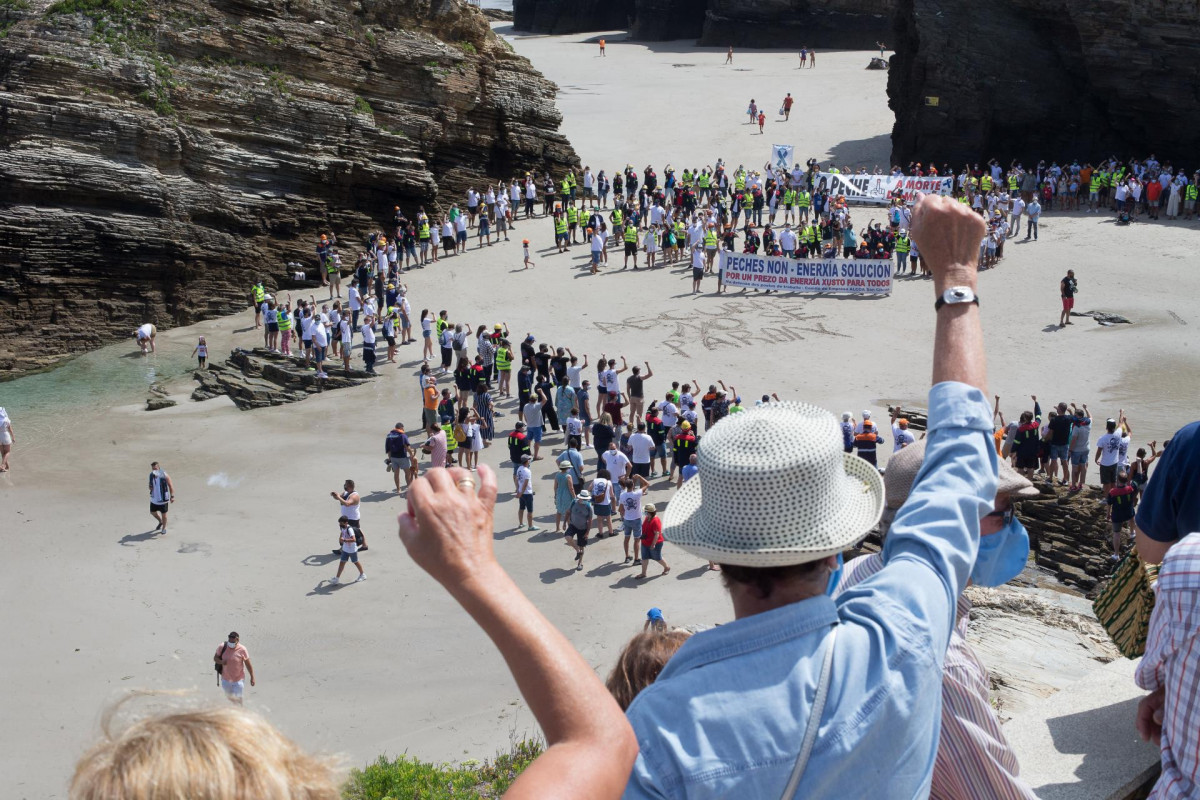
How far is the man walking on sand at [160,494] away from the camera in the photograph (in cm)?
1919

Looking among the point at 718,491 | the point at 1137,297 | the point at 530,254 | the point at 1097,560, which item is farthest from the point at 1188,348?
the point at 718,491

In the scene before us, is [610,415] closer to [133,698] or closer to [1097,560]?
[1097,560]

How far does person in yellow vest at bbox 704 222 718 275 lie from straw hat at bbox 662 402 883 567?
30245 mm

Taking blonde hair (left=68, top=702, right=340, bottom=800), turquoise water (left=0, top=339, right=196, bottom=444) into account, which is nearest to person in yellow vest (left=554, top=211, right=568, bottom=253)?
turquoise water (left=0, top=339, right=196, bottom=444)

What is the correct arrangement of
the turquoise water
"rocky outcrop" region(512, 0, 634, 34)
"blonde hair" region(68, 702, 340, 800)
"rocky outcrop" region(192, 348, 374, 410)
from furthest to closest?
"rocky outcrop" region(512, 0, 634, 34), the turquoise water, "rocky outcrop" region(192, 348, 374, 410), "blonde hair" region(68, 702, 340, 800)

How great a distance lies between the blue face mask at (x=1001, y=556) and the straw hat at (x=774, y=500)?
1.25 metres

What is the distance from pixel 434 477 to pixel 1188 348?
28683mm

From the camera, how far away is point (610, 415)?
834 inches

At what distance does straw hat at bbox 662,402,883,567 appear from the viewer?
240cm

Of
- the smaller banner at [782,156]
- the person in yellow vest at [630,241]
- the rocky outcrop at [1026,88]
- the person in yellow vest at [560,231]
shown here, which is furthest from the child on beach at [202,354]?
the rocky outcrop at [1026,88]

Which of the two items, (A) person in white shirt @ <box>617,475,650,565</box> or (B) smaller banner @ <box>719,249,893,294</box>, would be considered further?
(B) smaller banner @ <box>719,249,893,294</box>

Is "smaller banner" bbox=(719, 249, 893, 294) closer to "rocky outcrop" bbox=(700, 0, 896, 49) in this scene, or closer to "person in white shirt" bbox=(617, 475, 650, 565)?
"person in white shirt" bbox=(617, 475, 650, 565)

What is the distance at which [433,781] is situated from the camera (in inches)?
396

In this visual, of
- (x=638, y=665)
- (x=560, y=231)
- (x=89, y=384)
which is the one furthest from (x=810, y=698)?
(x=560, y=231)
